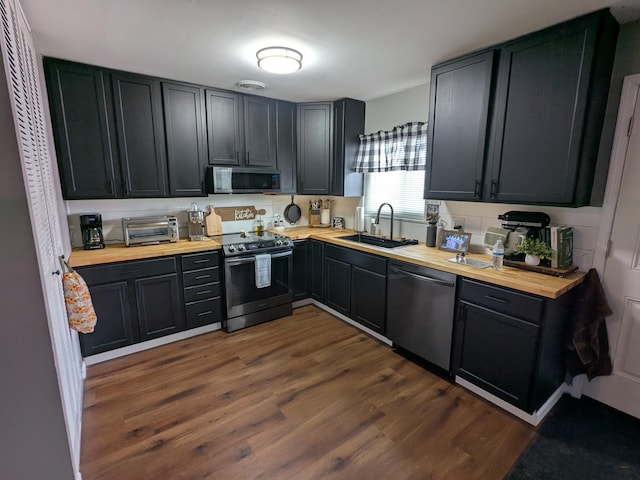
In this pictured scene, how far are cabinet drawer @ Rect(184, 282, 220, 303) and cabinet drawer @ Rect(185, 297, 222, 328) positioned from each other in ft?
0.13

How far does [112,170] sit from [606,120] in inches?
145

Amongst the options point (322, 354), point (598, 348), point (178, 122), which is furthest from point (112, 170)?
point (598, 348)

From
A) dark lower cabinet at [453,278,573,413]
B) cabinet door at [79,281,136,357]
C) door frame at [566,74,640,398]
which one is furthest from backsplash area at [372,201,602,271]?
cabinet door at [79,281,136,357]

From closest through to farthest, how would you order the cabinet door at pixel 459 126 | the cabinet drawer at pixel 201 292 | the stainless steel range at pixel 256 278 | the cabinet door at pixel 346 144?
the cabinet door at pixel 459 126
the cabinet drawer at pixel 201 292
the stainless steel range at pixel 256 278
the cabinet door at pixel 346 144

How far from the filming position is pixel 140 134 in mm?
2758

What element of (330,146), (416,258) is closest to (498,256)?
(416,258)

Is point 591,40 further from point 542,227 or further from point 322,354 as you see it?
point 322,354

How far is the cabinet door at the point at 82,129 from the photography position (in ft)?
7.86

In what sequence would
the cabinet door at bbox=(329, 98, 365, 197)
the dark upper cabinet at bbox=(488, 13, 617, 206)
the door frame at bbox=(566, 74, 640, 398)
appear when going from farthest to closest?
the cabinet door at bbox=(329, 98, 365, 197) < the door frame at bbox=(566, 74, 640, 398) < the dark upper cabinet at bbox=(488, 13, 617, 206)

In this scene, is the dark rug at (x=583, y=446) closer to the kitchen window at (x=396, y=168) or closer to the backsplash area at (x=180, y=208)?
the kitchen window at (x=396, y=168)

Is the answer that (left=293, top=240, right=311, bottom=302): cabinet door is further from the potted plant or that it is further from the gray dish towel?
the potted plant

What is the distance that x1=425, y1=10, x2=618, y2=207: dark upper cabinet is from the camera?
1756 mm

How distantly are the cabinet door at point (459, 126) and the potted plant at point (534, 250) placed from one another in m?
0.46

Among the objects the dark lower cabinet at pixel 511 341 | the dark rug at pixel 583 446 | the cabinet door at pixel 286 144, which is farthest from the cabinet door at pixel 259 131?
the dark rug at pixel 583 446
